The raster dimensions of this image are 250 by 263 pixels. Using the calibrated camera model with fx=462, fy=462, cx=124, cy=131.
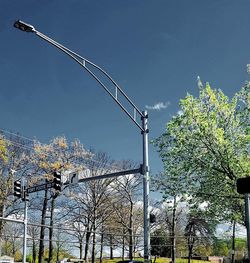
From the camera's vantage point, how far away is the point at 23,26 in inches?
583

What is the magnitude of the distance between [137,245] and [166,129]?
40.2 metres

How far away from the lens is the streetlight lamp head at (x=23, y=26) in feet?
48.1

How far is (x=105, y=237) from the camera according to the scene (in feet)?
193

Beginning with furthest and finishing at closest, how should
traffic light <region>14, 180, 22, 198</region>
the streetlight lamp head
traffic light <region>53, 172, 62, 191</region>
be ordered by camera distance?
traffic light <region>14, 180, 22, 198</region> → traffic light <region>53, 172, 62, 191</region> → the streetlight lamp head

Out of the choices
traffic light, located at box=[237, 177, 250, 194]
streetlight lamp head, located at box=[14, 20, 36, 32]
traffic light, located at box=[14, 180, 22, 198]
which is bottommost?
traffic light, located at box=[237, 177, 250, 194]

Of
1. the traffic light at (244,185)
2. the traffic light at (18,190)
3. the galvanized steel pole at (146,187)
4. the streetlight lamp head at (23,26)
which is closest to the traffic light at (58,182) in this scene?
the traffic light at (18,190)

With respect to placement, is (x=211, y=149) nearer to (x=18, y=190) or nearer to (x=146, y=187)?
(x=146, y=187)

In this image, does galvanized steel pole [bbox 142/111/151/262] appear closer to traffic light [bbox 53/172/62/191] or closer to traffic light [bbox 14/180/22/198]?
traffic light [bbox 53/172/62/191]

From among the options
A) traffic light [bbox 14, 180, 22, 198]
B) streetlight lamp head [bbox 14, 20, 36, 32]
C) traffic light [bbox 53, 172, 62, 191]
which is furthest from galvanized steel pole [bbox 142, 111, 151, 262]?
traffic light [bbox 14, 180, 22, 198]

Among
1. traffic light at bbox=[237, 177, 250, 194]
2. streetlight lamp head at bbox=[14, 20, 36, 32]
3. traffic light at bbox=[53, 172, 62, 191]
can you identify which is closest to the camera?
traffic light at bbox=[237, 177, 250, 194]

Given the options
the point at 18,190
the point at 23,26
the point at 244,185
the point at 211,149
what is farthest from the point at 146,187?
the point at 244,185

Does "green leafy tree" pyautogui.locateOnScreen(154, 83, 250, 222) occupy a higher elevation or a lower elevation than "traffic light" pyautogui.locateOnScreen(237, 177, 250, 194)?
higher

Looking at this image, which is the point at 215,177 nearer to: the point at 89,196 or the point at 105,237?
the point at 89,196

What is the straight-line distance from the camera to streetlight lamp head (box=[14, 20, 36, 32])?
48.1ft
